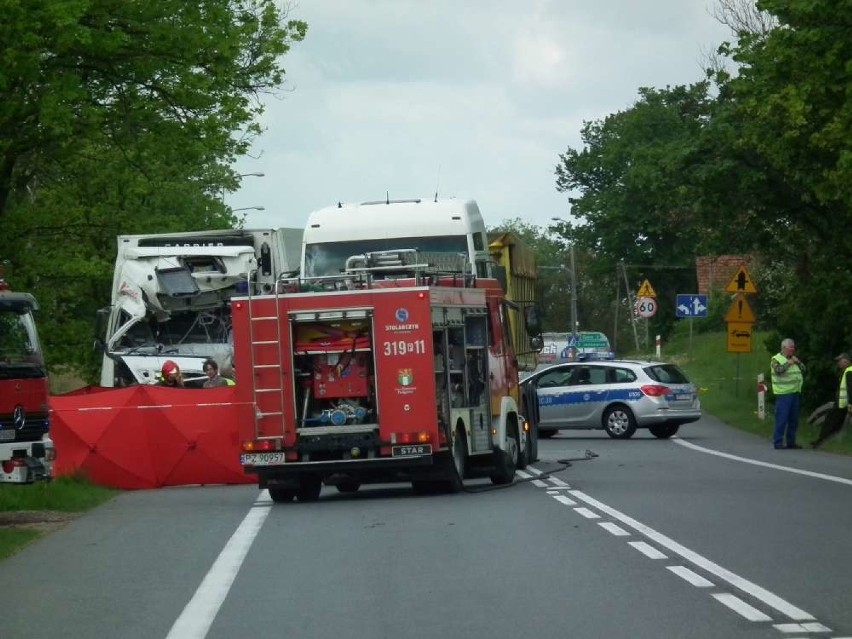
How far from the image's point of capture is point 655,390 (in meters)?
34.7

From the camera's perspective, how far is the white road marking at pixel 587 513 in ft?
53.6

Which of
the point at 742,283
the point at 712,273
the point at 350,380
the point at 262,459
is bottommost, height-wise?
the point at 262,459

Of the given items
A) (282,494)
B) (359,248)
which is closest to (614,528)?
(282,494)

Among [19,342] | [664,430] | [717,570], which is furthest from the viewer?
[664,430]

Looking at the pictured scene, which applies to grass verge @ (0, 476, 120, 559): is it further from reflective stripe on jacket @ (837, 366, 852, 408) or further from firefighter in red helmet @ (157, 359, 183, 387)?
reflective stripe on jacket @ (837, 366, 852, 408)

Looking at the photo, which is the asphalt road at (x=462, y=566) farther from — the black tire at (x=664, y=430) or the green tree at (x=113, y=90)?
the black tire at (x=664, y=430)

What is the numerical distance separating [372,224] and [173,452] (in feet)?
14.5

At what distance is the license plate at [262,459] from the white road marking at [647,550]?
6453mm

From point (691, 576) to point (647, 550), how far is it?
1.66 metres

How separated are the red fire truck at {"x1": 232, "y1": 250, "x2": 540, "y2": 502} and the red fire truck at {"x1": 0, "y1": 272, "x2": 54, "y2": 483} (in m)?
2.24

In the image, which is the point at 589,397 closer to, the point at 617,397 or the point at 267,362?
the point at 617,397

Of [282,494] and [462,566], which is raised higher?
[282,494]

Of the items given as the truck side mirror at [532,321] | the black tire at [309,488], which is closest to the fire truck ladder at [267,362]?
the black tire at [309,488]

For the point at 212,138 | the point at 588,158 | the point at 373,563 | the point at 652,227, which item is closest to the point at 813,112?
the point at 212,138
